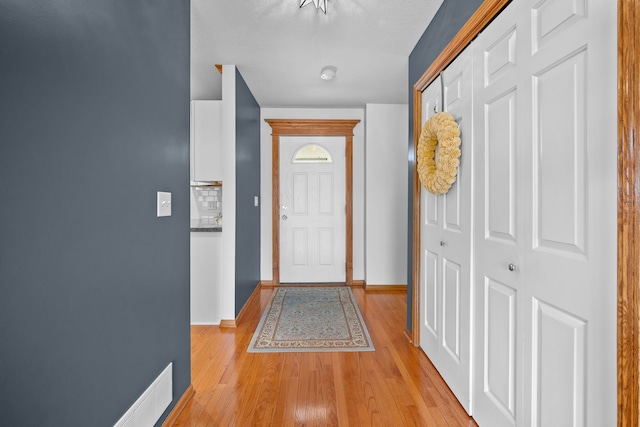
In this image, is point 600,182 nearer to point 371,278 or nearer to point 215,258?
point 215,258

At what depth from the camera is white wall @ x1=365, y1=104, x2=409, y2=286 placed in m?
4.30

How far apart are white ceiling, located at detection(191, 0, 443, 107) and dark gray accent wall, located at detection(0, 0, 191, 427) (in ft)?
2.69

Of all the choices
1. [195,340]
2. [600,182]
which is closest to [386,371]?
[195,340]

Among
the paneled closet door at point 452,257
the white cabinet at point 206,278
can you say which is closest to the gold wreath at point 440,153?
the paneled closet door at point 452,257

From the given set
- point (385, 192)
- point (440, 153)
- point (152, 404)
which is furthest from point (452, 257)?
point (385, 192)

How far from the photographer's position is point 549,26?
1154 mm

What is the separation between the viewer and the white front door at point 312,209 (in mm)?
4574

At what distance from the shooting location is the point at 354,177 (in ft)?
15.0

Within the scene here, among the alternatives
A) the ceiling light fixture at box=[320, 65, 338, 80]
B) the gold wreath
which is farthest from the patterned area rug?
the ceiling light fixture at box=[320, 65, 338, 80]

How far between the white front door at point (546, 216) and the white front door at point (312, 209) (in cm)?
300

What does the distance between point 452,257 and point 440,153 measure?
608mm

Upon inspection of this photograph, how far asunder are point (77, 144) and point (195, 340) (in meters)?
2.17

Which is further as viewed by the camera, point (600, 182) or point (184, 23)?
point (184, 23)

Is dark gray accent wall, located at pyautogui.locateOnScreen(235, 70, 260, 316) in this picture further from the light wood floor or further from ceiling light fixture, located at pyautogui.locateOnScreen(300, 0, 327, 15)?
ceiling light fixture, located at pyautogui.locateOnScreen(300, 0, 327, 15)
